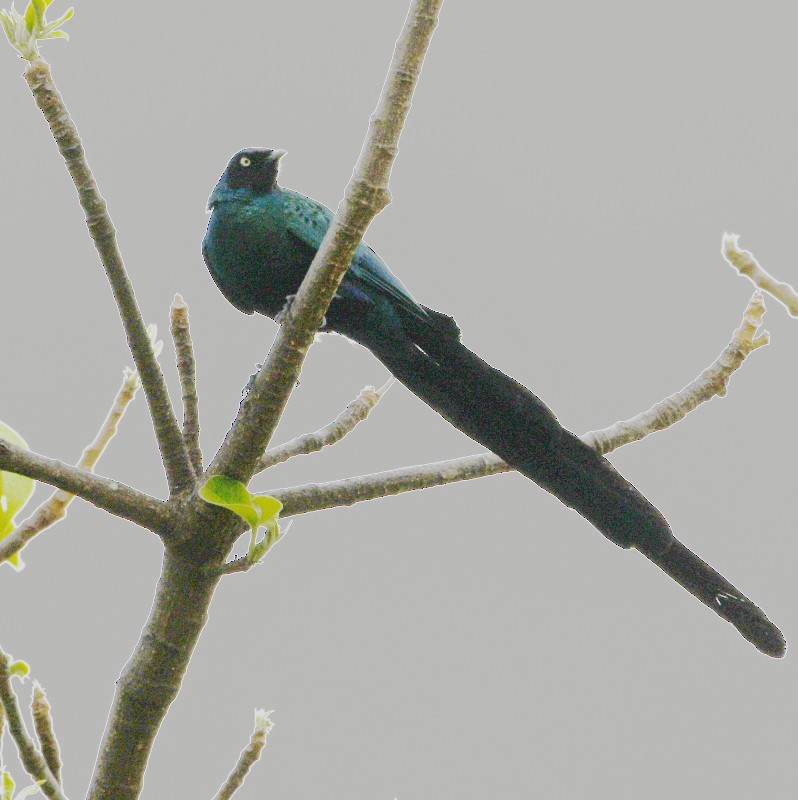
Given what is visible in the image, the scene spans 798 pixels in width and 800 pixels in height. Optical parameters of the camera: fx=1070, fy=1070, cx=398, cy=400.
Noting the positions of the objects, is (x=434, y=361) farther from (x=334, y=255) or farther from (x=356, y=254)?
(x=334, y=255)

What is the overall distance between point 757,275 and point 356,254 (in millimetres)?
2652

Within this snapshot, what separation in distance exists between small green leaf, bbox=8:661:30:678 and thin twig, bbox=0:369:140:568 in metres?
0.23

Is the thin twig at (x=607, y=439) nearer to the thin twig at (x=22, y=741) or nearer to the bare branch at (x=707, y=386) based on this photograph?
the bare branch at (x=707, y=386)

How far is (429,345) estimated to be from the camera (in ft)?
10.5

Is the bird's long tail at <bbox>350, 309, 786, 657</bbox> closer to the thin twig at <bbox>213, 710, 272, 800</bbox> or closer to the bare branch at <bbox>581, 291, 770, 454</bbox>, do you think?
the bare branch at <bbox>581, 291, 770, 454</bbox>

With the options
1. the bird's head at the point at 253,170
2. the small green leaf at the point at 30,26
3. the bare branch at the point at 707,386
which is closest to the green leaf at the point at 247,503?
the small green leaf at the point at 30,26

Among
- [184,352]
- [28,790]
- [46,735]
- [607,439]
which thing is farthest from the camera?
[607,439]

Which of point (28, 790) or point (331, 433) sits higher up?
point (331, 433)

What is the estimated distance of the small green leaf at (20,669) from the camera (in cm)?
180

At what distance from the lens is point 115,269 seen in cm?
195

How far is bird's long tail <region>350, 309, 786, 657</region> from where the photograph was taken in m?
2.77

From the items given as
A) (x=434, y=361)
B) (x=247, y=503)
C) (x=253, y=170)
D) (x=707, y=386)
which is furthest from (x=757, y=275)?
(x=253, y=170)

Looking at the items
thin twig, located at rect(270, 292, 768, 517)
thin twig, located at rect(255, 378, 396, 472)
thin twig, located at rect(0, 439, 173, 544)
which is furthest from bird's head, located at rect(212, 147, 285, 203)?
thin twig, located at rect(0, 439, 173, 544)

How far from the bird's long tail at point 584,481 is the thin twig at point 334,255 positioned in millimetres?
957
